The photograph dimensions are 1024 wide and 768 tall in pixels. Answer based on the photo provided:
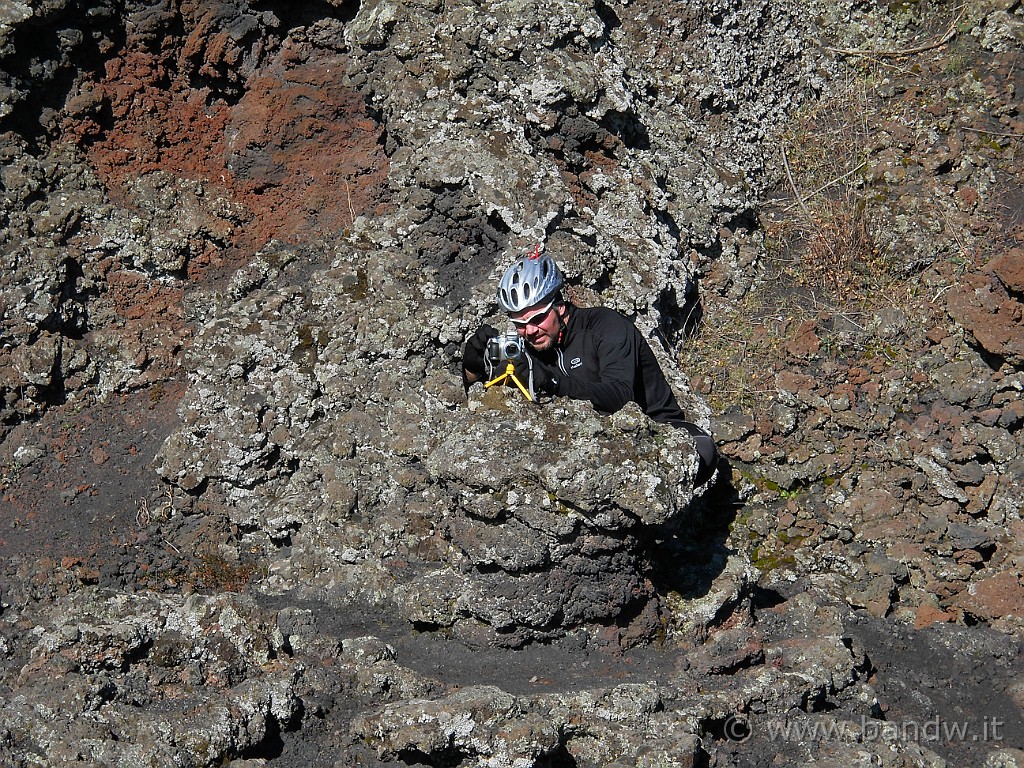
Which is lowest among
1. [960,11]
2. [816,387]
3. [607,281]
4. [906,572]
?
[906,572]

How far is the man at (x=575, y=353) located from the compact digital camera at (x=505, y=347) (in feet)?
0.20

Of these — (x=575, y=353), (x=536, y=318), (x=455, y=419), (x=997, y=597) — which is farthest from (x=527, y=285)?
(x=997, y=597)

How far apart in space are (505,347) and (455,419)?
0.88 meters

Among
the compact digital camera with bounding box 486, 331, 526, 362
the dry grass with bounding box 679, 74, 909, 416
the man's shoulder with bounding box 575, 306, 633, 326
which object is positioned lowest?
the dry grass with bounding box 679, 74, 909, 416

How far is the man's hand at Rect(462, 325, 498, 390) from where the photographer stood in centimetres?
590

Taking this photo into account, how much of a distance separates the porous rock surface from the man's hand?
0.41 metres

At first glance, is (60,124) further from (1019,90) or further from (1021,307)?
(1019,90)

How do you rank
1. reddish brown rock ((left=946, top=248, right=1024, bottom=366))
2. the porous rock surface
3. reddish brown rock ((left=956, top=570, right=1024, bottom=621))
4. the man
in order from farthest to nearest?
1. reddish brown rock ((left=946, top=248, right=1024, bottom=366))
2. reddish brown rock ((left=956, top=570, right=1024, bottom=621))
3. the man
4. the porous rock surface

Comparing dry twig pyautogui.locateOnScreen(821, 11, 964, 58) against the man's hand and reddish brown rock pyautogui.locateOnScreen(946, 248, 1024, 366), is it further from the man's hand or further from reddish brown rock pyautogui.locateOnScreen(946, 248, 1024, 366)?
the man's hand

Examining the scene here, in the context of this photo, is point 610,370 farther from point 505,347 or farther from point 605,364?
point 505,347

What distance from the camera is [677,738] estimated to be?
472cm

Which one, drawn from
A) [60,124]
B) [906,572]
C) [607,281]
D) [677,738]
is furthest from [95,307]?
[906,572]

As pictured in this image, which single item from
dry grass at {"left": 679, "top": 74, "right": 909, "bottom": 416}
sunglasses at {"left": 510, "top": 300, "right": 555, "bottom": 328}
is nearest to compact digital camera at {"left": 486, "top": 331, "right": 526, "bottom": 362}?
sunglasses at {"left": 510, "top": 300, "right": 555, "bottom": 328}

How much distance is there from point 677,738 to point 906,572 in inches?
105
